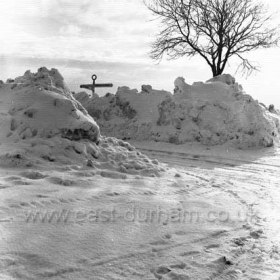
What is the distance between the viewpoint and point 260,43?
781 inches

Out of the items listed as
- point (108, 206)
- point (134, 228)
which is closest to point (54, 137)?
point (108, 206)

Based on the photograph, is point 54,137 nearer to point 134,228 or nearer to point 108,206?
point 108,206

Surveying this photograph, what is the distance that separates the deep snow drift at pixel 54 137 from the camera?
6297 millimetres

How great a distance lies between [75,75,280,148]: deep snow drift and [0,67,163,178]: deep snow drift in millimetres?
5343

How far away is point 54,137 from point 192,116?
23.1ft

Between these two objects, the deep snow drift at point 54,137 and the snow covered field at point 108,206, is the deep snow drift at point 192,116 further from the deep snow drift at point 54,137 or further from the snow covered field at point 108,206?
the deep snow drift at point 54,137

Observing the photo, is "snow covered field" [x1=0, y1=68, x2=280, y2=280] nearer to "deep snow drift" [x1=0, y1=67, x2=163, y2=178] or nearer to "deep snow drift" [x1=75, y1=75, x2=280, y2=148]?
"deep snow drift" [x1=0, y1=67, x2=163, y2=178]

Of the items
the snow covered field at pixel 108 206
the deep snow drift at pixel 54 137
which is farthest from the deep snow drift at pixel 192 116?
the deep snow drift at pixel 54 137

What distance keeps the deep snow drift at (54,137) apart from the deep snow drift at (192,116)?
534cm

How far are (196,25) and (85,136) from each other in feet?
46.4

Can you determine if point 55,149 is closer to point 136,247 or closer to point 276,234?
point 136,247

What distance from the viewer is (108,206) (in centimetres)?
452

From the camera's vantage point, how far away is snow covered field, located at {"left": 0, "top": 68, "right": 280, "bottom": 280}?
3109 millimetres

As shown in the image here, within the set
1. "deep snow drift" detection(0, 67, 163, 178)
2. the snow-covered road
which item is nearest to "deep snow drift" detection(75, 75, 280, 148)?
"deep snow drift" detection(0, 67, 163, 178)
